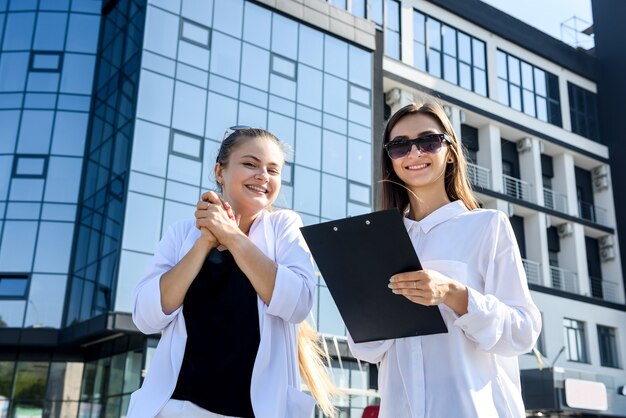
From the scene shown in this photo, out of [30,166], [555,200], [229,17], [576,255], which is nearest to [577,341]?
[576,255]

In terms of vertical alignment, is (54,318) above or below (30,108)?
below

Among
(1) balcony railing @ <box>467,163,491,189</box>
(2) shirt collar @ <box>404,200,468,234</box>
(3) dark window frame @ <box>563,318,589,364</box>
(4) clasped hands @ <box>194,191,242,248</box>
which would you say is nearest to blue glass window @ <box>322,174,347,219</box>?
(1) balcony railing @ <box>467,163,491,189</box>

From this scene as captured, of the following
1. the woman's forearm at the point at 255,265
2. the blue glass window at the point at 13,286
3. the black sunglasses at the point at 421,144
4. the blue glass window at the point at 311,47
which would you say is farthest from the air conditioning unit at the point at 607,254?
the woman's forearm at the point at 255,265

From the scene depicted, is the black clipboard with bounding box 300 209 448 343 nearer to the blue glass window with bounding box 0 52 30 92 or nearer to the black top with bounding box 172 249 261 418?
the black top with bounding box 172 249 261 418

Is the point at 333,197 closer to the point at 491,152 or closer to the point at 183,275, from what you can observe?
the point at 491,152

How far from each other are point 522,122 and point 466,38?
4.41 m

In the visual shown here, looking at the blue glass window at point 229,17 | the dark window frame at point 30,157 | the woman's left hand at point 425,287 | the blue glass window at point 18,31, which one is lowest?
the woman's left hand at point 425,287

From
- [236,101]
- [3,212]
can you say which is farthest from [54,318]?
[236,101]

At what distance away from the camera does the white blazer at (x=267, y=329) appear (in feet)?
7.25

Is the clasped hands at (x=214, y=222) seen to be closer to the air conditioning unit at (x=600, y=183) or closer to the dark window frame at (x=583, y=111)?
the dark window frame at (x=583, y=111)

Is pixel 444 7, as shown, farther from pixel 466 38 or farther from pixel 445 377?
pixel 445 377

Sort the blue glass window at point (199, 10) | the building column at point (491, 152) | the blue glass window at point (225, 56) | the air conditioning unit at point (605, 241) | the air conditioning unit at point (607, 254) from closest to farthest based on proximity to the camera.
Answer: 1. the blue glass window at point (199, 10)
2. the blue glass window at point (225, 56)
3. the building column at point (491, 152)
4. the air conditioning unit at point (607, 254)
5. the air conditioning unit at point (605, 241)

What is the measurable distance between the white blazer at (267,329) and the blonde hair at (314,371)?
11 centimetres

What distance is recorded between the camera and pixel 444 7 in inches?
1074
